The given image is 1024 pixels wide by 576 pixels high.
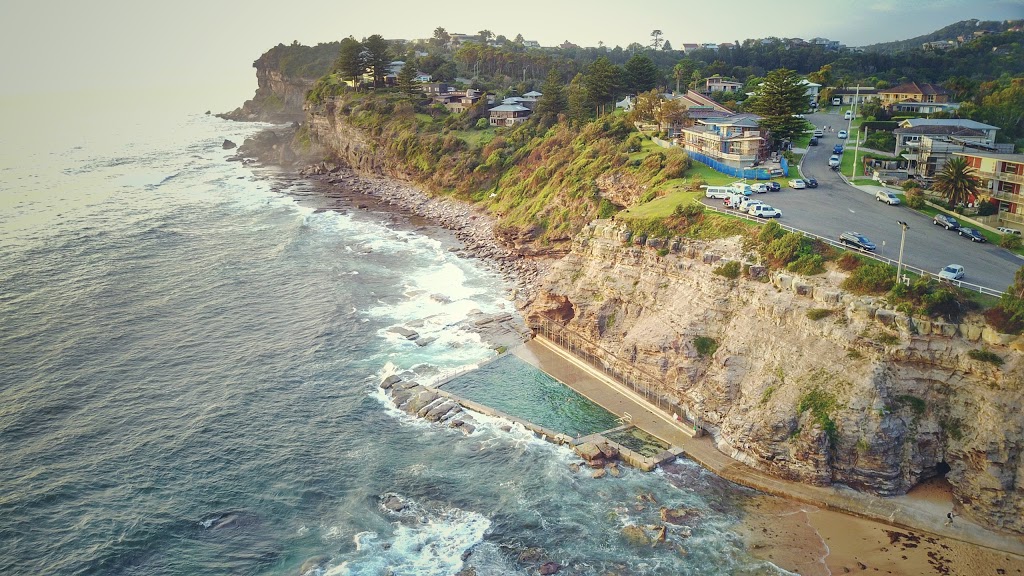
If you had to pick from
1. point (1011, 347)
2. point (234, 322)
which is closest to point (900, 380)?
point (1011, 347)

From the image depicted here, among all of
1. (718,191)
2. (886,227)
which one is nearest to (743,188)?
(718,191)

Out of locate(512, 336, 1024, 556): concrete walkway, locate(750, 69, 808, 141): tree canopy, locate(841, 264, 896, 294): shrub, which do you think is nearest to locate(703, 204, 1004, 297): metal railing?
locate(841, 264, 896, 294): shrub

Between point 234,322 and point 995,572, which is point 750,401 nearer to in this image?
point 995,572

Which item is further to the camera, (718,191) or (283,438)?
(718,191)

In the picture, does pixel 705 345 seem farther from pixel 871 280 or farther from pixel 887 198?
pixel 887 198

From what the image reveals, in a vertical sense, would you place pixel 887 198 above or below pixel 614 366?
above

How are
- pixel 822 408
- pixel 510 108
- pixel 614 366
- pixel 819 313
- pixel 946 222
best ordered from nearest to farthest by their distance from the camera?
pixel 822 408, pixel 819 313, pixel 946 222, pixel 614 366, pixel 510 108

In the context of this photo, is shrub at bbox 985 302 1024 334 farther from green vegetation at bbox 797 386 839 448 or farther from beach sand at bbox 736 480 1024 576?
beach sand at bbox 736 480 1024 576
